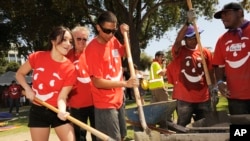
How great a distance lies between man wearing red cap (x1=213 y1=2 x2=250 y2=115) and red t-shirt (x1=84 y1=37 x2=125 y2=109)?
1.39 metres

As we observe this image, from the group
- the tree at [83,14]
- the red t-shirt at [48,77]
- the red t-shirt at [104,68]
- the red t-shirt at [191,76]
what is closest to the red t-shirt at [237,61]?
the red t-shirt at [191,76]

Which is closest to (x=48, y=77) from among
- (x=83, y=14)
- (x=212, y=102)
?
(x=212, y=102)

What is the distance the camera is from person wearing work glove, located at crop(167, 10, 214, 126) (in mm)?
5180

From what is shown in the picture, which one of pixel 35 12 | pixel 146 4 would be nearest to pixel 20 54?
pixel 35 12

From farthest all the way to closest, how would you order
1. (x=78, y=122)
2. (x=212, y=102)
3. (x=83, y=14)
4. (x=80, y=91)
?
(x=83, y=14), (x=80, y=91), (x=212, y=102), (x=78, y=122)

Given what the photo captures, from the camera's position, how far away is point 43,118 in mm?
4316

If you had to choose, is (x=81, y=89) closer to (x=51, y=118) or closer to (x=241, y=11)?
(x=51, y=118)

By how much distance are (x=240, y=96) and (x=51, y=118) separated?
2.33 meters

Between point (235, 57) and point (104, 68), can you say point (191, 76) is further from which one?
point (104, 68)

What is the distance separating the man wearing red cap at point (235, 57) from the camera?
15.0 feet

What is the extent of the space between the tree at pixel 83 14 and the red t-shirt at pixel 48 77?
17194mm

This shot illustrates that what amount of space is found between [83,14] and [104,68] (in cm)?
2161

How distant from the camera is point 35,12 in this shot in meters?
24.2

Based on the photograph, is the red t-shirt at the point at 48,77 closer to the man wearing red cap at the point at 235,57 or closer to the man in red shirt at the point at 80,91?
A: the man in red shirt at the point at 80,91
